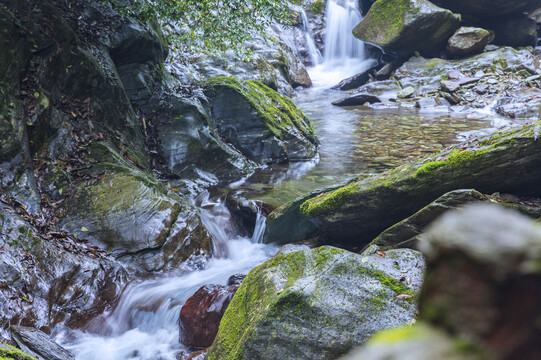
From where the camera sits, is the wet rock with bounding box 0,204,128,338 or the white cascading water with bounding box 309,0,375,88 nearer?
the wet rock with bounding box 0,204,128,338

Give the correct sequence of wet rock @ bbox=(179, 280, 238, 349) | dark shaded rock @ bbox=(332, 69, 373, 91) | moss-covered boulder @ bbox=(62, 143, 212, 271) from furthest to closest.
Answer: dark shaded rock @ bbox=(332, 69, 373, 91)
moss-covered boulder @ bbox=(62, 143, 212, 271)
wet rock @ bbox=(179, 280, 238, 349)

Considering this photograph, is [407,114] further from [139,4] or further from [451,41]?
[139,4]

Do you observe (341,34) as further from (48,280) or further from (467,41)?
(48,280)

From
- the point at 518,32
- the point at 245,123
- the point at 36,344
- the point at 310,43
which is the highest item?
the point at 310,43

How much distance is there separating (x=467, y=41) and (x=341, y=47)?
941cm

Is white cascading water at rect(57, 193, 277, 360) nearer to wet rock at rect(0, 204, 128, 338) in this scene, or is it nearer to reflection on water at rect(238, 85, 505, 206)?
wet rock at rect(0, 204, 128, 338)

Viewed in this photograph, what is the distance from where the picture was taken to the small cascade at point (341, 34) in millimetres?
28203

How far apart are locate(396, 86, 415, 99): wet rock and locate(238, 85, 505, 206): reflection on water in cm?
250

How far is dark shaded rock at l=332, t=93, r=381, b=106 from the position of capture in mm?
18984

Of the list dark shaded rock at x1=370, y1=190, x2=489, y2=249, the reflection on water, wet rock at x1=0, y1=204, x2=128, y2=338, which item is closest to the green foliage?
the reflection on water

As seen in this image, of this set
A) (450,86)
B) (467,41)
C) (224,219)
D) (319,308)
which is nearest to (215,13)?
(224,219)

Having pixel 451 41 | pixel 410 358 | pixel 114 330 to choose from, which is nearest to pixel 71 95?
pixel 114 330

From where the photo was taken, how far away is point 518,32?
902 inches

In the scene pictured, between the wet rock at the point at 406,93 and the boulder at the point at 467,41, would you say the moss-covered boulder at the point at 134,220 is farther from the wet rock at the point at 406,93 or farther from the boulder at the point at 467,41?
the boulder at the point at 467,41
